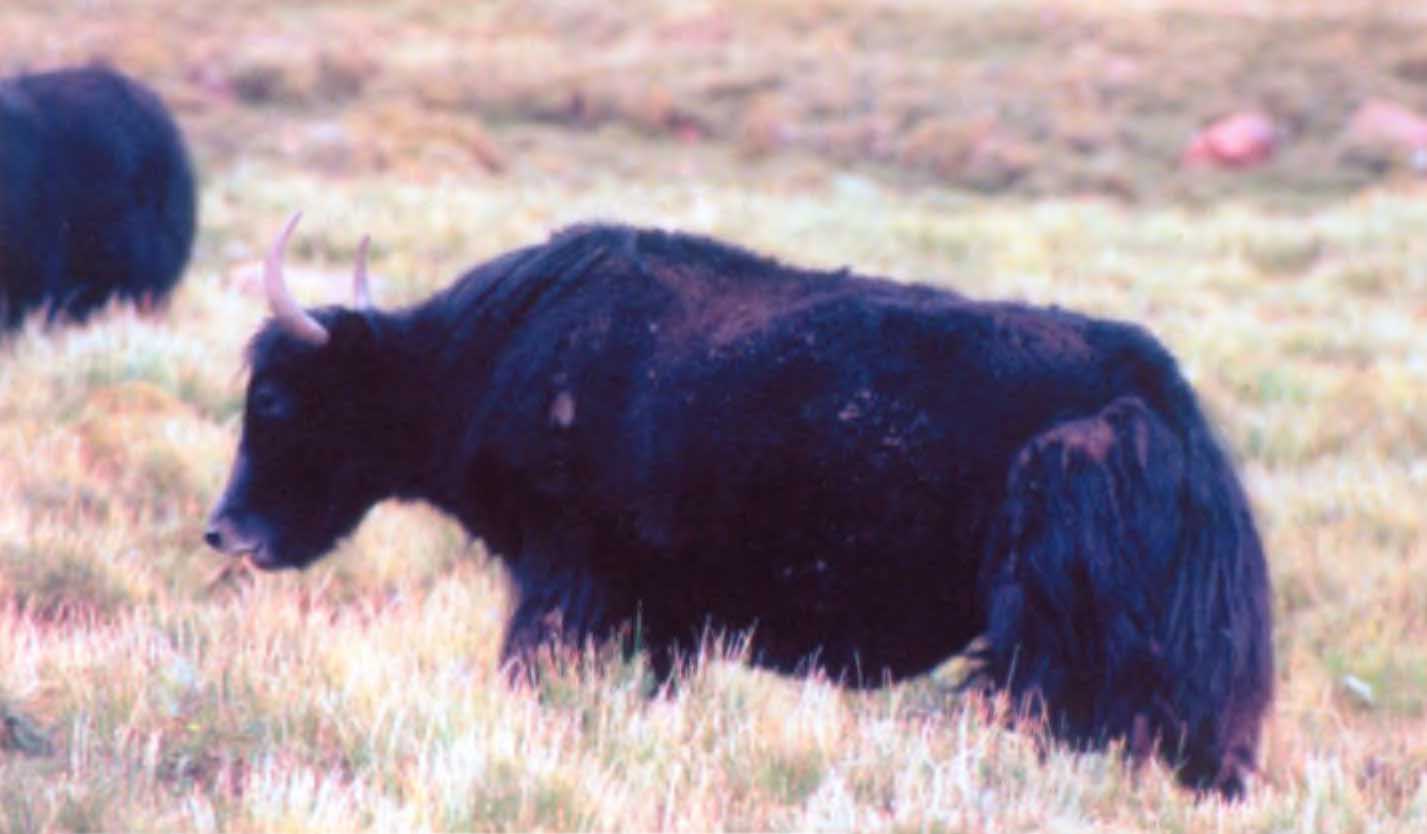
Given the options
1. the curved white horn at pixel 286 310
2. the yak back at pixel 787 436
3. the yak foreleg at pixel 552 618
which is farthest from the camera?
the curved white horn at pixel 286 310

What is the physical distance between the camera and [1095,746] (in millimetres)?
4855

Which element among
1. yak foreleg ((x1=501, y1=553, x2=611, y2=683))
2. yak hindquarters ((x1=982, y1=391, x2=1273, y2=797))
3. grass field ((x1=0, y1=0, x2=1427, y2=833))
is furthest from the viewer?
yak foreleg ((x1=501, y1=553, x2=611, y2=683))

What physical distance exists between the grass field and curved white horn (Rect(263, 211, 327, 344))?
82 centimetres

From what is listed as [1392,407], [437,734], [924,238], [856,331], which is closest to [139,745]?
[437,734]

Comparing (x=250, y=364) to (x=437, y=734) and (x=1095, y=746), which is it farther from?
(x=1095, y=746)

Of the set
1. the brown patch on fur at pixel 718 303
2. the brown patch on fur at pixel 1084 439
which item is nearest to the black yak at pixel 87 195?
the brown patch on fur at pixel 718 303

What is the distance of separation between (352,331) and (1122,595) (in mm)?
2404

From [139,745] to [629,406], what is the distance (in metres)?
1.73

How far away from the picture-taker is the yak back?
498 cm

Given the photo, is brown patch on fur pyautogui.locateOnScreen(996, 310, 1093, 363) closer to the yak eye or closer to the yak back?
the yak back

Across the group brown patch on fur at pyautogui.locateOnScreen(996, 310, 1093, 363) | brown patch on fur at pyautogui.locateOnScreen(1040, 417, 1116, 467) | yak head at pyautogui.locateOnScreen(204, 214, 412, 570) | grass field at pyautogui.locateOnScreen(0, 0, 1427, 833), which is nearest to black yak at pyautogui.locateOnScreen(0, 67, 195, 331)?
grass field at pyautogui.locateOnScreen(0, 0, 1427, 833)

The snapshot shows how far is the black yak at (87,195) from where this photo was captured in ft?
33.3

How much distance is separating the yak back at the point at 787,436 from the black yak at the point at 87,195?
5.50 meters

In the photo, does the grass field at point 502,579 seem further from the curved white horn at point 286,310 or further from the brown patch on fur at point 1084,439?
the curved white horn at point 286,310
